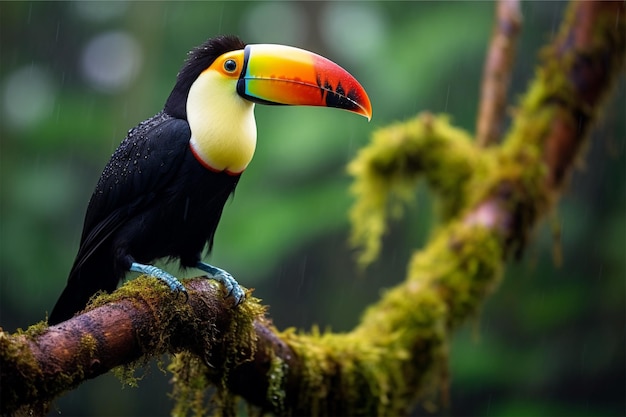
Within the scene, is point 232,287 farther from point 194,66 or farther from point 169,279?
point 194,66

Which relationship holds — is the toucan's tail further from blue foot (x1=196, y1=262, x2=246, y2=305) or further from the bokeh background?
the bokeh background

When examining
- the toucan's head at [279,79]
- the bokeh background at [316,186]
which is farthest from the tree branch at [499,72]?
the bokeh background at [316,186]

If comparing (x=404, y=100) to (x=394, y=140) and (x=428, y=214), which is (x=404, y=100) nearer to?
(x=428, y=214)

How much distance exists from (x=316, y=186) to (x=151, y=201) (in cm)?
543

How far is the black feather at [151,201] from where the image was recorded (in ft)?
10.4

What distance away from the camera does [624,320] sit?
8555 millimetres

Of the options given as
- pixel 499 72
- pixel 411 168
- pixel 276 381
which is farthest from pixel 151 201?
pixel 499 72

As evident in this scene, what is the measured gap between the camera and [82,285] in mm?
3273

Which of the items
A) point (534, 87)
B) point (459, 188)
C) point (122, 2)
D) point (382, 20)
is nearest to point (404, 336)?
point (459, 188)

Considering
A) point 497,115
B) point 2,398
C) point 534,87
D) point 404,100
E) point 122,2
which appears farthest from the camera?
point 122,2

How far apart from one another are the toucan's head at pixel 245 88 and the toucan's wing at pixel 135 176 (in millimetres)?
72

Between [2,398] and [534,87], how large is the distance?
3.26 m

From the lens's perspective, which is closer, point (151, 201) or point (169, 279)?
point (169, 279)

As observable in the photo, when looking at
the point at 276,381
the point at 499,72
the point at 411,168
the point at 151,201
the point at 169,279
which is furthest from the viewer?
the point at 499,72
